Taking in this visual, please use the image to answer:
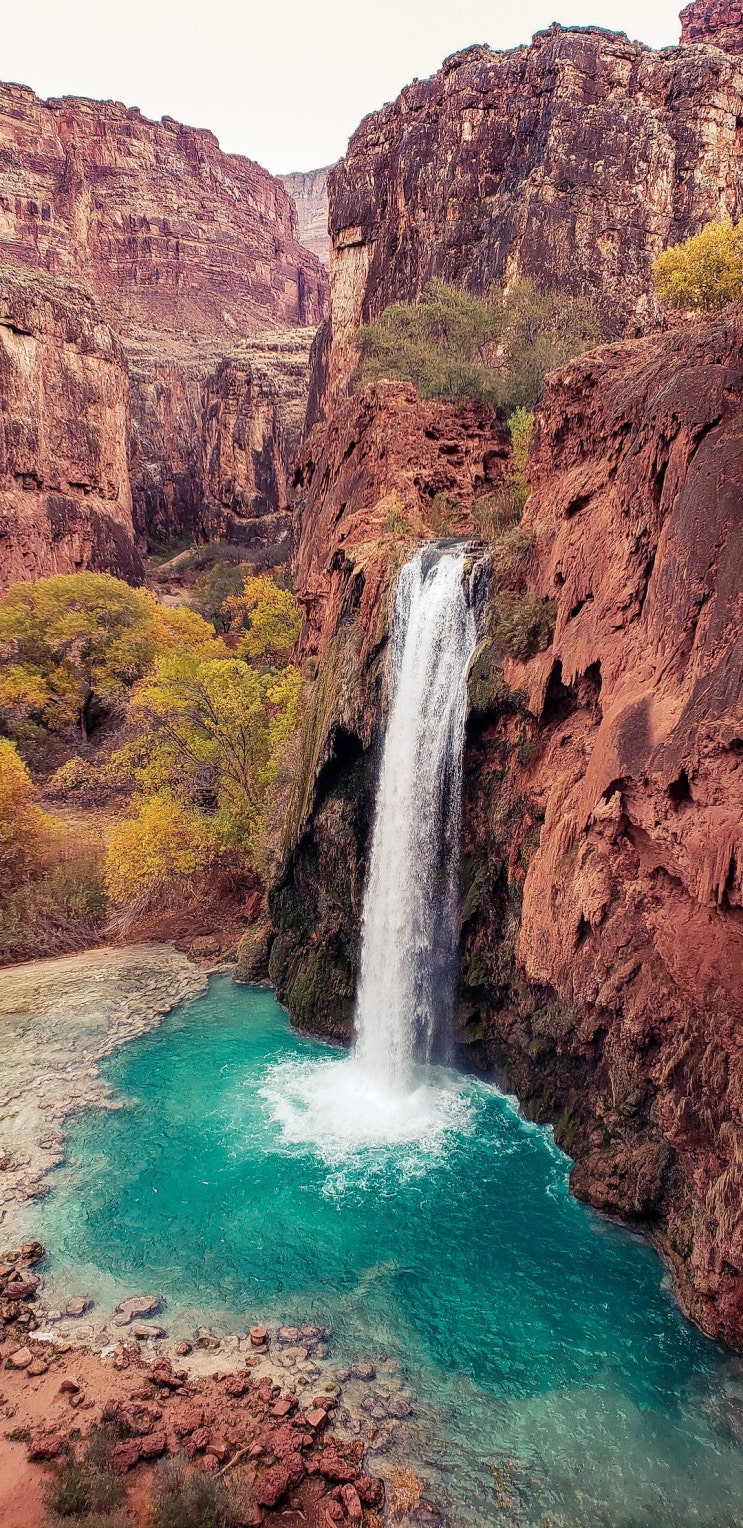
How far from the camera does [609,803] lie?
1028 cm

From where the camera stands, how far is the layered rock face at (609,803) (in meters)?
8.63

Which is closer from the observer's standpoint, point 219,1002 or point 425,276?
point 219,1002

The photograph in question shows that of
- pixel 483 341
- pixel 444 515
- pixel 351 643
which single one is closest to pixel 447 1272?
pixel 351 643

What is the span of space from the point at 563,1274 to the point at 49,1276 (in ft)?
19.6

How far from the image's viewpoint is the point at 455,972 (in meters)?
14.4

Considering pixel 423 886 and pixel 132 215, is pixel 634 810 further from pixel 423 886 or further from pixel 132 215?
pixel 132 215

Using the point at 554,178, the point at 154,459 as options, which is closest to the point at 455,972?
the point at 554,178

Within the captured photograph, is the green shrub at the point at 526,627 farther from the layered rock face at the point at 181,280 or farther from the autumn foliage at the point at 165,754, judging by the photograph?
the layered rock face at the point at 181,280

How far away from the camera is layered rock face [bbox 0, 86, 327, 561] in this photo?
186 feet

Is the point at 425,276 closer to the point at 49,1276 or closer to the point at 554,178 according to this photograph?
the point at 554,178

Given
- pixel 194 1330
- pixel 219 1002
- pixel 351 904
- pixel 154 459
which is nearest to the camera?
pixel 194 1330

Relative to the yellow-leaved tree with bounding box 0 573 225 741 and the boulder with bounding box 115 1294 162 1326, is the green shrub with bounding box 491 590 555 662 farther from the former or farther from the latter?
the yellow-leaved tree with bounding box 0 573 225 741

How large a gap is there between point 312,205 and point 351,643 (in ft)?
542

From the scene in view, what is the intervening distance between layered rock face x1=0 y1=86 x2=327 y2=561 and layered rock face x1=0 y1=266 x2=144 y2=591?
399 cm
